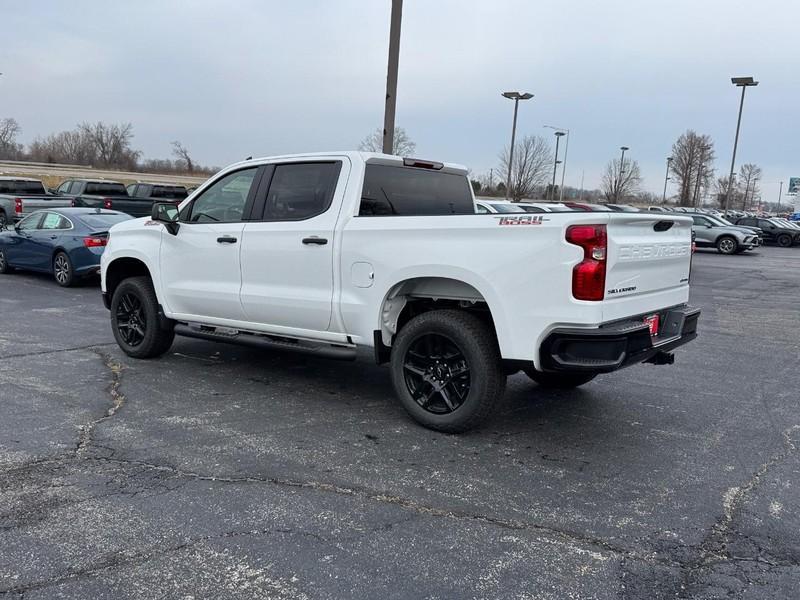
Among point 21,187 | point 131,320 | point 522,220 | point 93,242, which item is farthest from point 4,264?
point 522,220

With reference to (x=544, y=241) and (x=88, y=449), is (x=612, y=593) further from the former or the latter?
(x=88, y=449)

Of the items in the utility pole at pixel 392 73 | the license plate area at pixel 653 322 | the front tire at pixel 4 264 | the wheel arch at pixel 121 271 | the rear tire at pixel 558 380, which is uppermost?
the utility pole at pixel 392 73

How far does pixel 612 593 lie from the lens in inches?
120

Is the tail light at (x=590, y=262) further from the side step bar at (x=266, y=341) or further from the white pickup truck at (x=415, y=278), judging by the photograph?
the side step bar at (x=266, y=341)

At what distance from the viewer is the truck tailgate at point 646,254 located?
4.39 m

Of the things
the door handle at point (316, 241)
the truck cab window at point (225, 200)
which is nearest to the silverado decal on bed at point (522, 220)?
the door handle at point (316, 241)

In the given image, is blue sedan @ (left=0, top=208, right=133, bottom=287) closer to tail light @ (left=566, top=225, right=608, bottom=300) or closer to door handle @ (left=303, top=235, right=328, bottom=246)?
door handle @ (left=303, top=235, right=328, bottom=246)

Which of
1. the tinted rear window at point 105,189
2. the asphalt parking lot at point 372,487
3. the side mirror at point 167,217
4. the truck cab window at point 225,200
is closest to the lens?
the asphalt parking lot at point 372,487

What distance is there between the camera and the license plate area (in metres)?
4.79

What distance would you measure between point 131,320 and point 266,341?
2.14 metres

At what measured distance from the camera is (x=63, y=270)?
43.0 feet

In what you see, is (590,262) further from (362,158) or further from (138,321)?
(138,321)

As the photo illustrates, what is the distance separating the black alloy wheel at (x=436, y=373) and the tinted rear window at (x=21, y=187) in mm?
24440

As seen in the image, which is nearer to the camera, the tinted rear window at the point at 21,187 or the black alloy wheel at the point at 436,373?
the black alloy wheel at the point at 436,373
